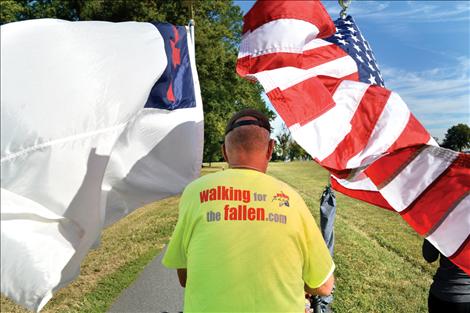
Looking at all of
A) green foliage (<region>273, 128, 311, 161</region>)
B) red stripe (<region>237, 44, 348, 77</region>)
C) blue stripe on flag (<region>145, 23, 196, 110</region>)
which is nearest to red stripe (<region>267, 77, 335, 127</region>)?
red stripe (<region>237, 44, 348, 77</region>)

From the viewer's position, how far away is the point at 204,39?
67.3 feet

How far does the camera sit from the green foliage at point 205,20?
67.0 feet

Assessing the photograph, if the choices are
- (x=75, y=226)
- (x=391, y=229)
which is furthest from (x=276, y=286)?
(x=391, y=229)

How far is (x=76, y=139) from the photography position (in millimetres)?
2461

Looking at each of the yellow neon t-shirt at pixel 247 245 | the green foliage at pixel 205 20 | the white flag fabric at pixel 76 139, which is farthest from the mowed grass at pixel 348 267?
the green foliage at pixel 205 20

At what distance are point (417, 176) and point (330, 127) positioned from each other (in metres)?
0.78

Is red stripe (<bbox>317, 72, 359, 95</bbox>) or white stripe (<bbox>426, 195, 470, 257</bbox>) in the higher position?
red stripe (<bbox>317, 72, 359, 95</bbox>)

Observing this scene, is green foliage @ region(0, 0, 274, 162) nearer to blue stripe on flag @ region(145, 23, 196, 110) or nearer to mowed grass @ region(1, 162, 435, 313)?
mowed grass @ region(1, 162, 435, 313)

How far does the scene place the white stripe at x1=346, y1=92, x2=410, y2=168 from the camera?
329cm

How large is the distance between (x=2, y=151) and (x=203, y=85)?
2075cm

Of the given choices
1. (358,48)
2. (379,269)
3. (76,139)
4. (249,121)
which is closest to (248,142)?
(249,121)

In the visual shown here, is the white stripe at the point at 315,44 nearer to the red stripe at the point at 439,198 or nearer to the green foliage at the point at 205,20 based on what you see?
the red stripe at the point at 439,198

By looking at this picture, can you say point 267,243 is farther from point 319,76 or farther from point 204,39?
point 204,39

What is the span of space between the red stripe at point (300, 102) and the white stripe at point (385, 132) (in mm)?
422
